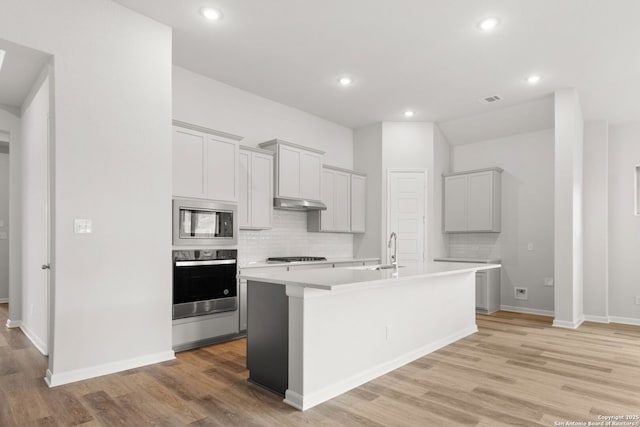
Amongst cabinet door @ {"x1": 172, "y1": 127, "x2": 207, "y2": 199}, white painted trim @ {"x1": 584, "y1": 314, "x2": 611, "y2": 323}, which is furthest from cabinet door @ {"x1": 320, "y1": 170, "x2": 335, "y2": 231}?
white painted trim @ {"x1": 584, "y1": 314, "x2": 611, "y2": 323}

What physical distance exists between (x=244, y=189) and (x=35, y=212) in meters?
2.26

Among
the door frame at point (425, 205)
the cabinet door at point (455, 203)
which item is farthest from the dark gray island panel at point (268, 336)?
the cabinet door at point (455, 203)

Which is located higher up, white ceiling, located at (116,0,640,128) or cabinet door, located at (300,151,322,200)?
white ceiling, located at (116,0,640,128)

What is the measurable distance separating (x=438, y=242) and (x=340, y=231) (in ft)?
5.78

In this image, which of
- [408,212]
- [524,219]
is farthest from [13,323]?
[524,219]

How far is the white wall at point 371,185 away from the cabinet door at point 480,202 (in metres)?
1.49

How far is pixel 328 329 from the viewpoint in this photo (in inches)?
117

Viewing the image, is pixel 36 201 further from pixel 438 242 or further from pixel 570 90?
pixel 570 90

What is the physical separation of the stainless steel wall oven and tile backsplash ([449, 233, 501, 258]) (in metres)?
4.32

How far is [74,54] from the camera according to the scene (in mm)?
3305

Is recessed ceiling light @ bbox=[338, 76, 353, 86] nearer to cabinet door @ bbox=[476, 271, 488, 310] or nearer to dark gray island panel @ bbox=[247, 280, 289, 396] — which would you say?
dark gray island panel @ bbox=[247, 280, 289, 396]

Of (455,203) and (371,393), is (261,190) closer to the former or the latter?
(371,393)

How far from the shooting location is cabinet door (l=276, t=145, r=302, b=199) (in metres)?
5.56

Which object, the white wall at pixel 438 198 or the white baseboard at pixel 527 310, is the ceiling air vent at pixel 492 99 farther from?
the white baseboard at pixel 527 310
